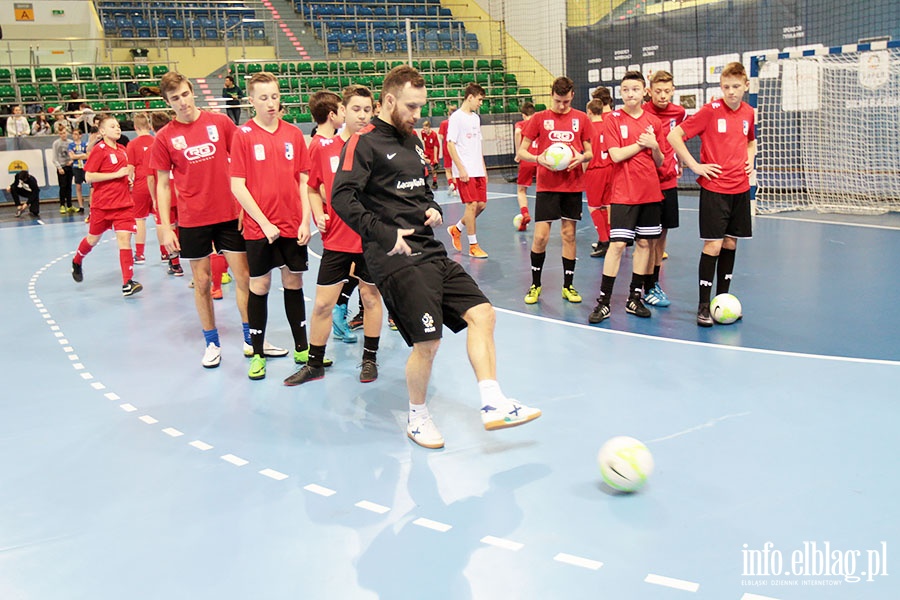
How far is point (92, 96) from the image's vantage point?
2162cm

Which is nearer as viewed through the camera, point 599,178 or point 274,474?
point 274,474

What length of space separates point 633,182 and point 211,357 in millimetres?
3878

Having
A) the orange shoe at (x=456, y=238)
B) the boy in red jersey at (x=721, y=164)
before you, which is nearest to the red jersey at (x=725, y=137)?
the boy in red jersey at (x=721, y=164)

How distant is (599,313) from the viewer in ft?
23.2

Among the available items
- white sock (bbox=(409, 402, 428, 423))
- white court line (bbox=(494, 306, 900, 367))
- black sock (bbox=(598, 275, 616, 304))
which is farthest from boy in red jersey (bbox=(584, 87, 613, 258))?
white sock (bbox=(409, 402, 428, 423))

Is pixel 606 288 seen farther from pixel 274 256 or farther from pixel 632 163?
pixel 274 256

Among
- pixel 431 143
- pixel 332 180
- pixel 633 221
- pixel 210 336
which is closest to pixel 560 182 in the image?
pixel 633 221

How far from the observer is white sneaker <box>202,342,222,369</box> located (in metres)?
6.33

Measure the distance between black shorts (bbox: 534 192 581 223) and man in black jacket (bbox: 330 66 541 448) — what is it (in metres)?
3.39

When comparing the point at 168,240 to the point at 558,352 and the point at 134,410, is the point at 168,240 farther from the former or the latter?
the point at 558,352

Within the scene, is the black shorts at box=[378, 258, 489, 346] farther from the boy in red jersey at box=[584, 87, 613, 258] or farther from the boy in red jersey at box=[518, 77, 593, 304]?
the boy in red jersey at box=[584, 87, 613, 258]

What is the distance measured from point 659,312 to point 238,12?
22.9 meters

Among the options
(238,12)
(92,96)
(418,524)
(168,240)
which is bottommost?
(418,524)

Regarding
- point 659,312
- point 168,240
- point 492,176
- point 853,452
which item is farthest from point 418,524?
point 492,176
